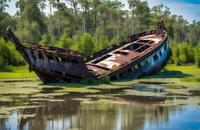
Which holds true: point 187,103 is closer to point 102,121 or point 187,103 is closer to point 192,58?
point 102,121

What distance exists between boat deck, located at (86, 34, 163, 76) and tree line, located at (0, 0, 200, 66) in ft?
54.3

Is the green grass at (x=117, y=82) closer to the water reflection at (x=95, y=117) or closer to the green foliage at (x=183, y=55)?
the water reflection at (x=95, y=117)

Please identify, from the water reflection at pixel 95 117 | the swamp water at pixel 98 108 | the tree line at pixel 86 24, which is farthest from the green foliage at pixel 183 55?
the water reflection at pixel 95 117

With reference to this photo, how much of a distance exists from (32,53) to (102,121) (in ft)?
54.6

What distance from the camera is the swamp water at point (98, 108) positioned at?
17016mm

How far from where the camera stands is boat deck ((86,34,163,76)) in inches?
1441

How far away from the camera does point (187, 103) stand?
23109 millimetres

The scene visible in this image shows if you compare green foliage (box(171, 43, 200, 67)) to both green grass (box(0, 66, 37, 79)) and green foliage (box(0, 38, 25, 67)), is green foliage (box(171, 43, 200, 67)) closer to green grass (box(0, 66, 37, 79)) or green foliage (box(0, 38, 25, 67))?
green foliage (box(0, 38, 25, 67))

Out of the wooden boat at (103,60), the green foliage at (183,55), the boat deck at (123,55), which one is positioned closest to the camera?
Answer: the wooden boat at (103,60)

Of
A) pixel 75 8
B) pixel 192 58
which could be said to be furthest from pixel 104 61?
pixel 75 8

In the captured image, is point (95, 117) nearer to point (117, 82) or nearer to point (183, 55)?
point (117, 82)

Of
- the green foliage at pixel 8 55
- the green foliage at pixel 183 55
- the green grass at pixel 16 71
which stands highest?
the green foliage at pixel 8 55

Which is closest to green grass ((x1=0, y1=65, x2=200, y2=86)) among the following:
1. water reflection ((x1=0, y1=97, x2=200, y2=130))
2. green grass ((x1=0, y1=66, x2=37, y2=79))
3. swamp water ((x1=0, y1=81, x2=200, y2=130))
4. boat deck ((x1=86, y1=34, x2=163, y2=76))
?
green grass ((x1=0, y1=66, x2=37, y2=79))

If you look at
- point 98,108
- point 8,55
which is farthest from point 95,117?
point 8,55
